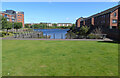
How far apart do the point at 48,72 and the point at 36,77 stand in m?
0.78

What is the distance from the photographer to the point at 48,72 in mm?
6082

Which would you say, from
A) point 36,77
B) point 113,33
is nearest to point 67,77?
point 36,77

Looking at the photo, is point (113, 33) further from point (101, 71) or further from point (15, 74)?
point (15, 74)

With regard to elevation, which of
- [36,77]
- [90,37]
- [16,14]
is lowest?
[36,77]

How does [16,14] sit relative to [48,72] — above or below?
above

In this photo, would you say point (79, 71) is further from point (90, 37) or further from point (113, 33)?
point (113, 33)

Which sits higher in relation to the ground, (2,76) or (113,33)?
(113,33)

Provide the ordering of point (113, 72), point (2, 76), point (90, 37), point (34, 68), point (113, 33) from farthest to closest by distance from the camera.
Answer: point (113, 33) < point (90, 37) < point (34, 68) < point (113, 72) < point (2, 76)

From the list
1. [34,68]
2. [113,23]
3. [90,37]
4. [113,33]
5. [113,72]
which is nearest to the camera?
[113,72]

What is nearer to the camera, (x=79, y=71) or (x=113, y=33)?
(x=79, y=71)

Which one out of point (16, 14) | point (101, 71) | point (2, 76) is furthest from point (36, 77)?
point (16, 14)

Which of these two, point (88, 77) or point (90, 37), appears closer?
point (88, 77)

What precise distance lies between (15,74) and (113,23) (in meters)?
41.0

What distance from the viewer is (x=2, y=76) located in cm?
546
